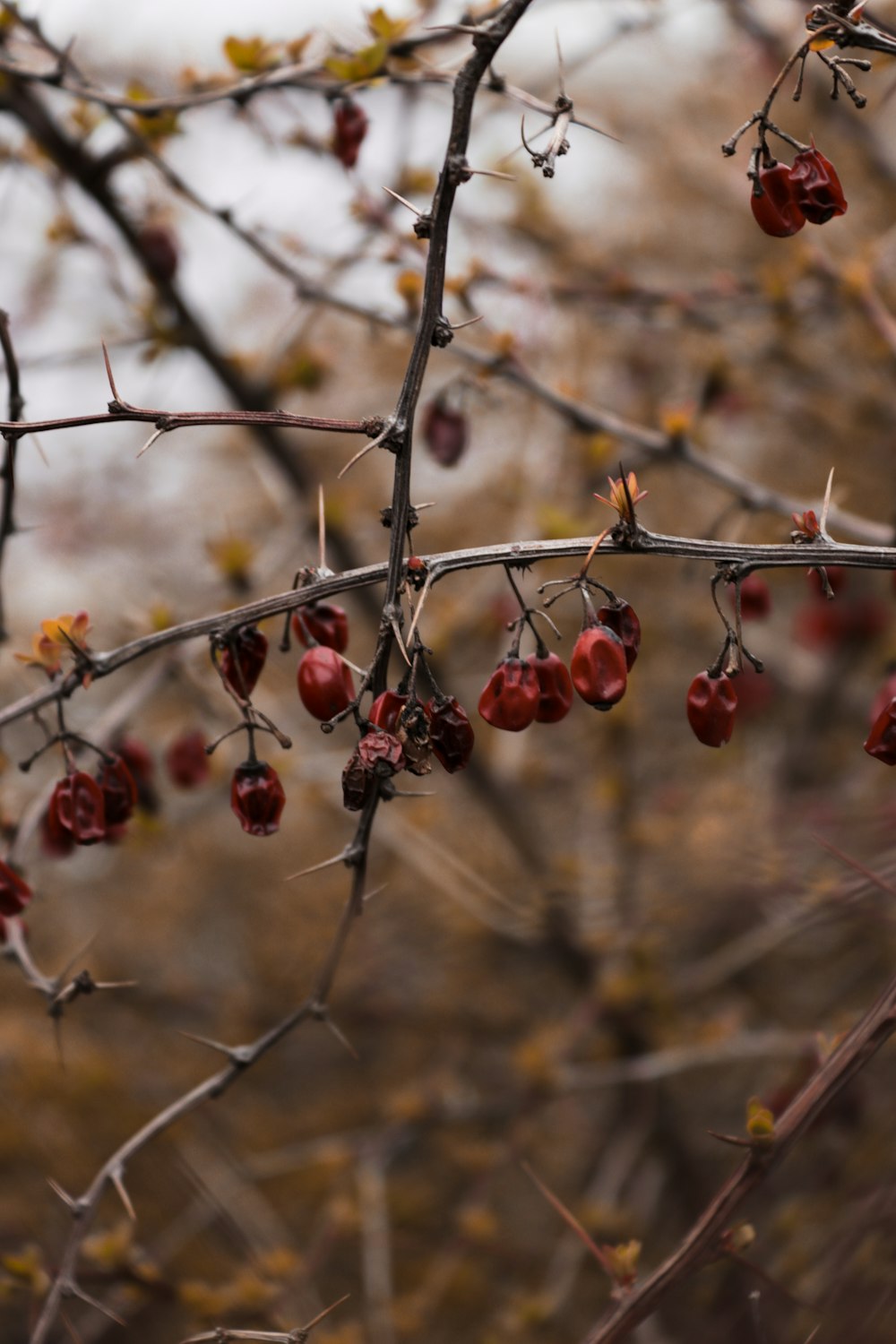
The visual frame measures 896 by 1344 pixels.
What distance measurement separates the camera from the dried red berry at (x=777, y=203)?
4.01 ft

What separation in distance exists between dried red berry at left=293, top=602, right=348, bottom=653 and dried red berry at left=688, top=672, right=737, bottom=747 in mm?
462

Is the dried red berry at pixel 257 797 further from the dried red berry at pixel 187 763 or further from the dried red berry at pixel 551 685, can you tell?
the dried red berry at pixel 187 763

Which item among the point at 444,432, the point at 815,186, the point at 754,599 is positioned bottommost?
the point at 754,599

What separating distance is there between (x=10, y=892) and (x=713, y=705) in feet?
3.23

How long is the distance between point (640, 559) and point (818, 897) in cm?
200

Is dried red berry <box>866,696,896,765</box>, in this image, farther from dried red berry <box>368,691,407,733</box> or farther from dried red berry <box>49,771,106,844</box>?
dried red berry <box>49,771,106,844</box>

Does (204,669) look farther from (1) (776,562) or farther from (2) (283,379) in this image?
(1) (776,562)

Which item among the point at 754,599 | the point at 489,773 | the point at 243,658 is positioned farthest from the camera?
the point at 489,773

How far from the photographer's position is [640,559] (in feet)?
13.0

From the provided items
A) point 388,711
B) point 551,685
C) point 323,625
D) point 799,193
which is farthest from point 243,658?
point 799,193

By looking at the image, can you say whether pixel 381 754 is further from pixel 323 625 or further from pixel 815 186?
pixel 815 186

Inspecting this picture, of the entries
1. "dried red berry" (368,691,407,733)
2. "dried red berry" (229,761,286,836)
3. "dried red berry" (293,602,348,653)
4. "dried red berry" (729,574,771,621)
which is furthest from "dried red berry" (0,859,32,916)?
"dried red berry" (729,574,771,621)

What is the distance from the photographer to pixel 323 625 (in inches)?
53.2

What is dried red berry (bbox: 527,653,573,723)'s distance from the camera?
1.25 meters
